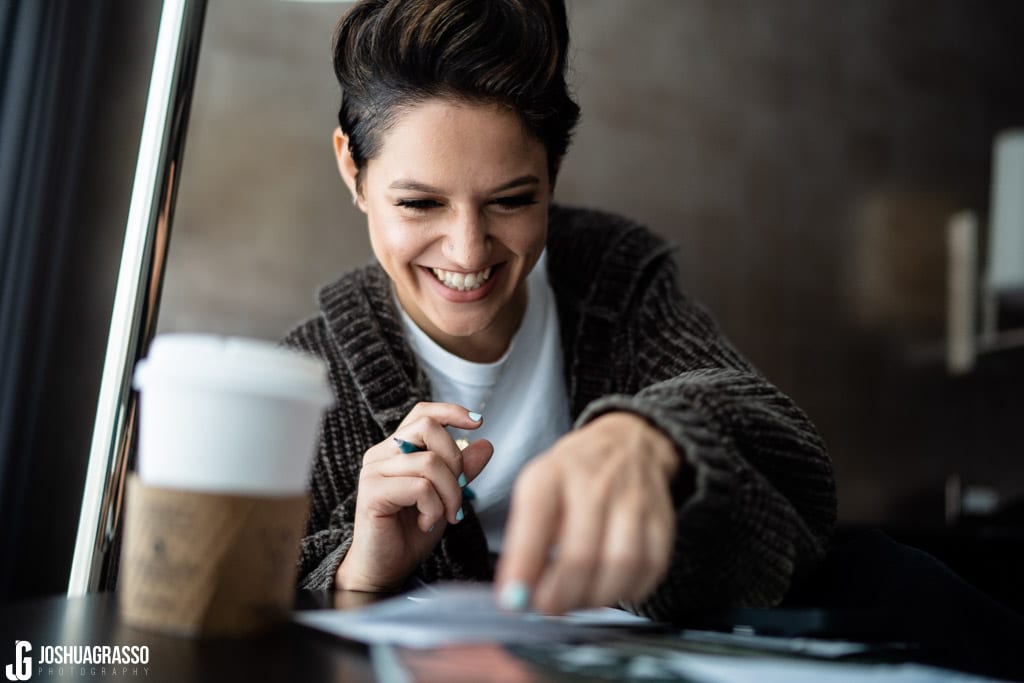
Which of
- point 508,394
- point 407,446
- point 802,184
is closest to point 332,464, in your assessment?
point 508,394

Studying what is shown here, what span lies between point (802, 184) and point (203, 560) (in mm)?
2743

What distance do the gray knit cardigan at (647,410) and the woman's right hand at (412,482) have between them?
0.10m

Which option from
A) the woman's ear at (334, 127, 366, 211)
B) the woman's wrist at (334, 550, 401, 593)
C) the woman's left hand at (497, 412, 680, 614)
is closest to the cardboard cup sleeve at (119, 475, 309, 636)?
the woman's left hand at (497, 412, 680, 614)

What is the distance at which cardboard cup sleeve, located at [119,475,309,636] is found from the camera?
0.46 metres

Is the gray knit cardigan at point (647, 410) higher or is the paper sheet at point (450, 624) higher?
the gray knit cardigan at point (647, 410)

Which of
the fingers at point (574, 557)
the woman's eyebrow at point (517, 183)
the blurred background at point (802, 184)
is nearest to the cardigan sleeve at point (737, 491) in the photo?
→ the fingers at point (574, 557)

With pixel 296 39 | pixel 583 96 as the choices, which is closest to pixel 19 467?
pixel 296 39

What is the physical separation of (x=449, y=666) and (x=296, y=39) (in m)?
2.18

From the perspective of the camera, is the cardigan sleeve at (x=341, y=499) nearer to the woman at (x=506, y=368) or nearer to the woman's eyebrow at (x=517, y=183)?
the woman at (x=506, y=368)

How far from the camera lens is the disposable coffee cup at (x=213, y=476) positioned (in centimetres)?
46

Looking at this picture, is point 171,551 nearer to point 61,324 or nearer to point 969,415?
point 61,324

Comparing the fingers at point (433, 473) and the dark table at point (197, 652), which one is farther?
the fingers at point (433, 473)

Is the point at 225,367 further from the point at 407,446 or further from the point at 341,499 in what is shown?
the point at 341,499

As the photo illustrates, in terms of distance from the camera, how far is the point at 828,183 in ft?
9.64
